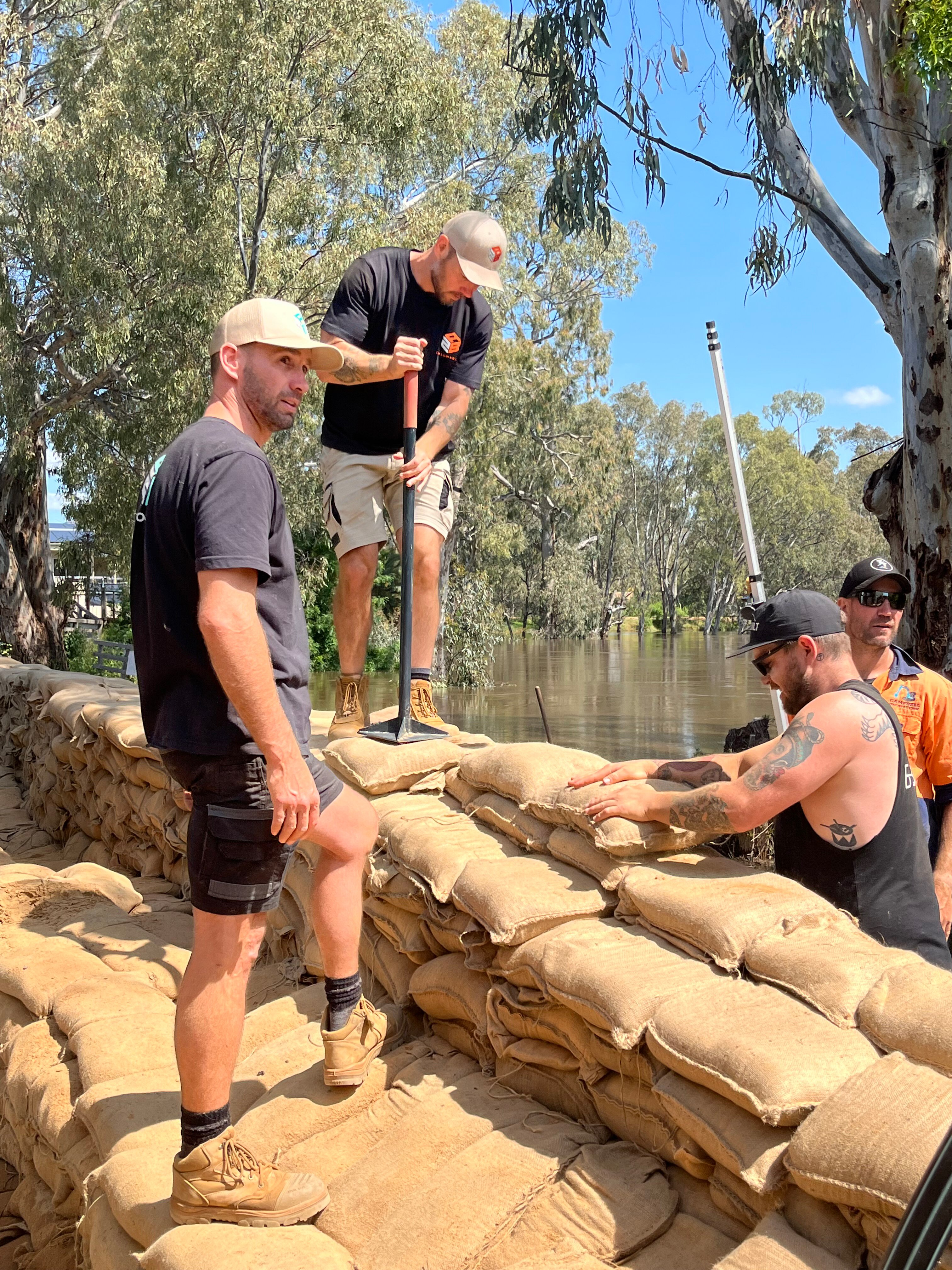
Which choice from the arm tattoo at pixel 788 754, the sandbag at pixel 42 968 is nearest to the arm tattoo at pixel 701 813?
the arm tattoo at pixel 788 754

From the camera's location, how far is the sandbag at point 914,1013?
190 cm

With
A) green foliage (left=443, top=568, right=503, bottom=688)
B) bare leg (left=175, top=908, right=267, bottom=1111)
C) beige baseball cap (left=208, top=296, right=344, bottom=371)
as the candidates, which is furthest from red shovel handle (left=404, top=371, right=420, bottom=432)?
green foliage (left=443, top=568, right=503, bottom=688)

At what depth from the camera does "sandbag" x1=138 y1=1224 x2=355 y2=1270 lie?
2.17 meters

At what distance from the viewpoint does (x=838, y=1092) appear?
1.88 meters

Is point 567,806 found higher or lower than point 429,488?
lower

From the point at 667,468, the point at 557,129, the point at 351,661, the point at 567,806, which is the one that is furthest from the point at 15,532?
the point at 667,468

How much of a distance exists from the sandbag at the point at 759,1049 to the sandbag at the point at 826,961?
0.03 m

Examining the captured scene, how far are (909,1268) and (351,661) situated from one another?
3558mm

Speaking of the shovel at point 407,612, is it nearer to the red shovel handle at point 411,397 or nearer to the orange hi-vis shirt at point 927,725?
the red shovel handle at point 411,397

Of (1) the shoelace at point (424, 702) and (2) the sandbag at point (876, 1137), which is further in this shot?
(1) the shoelace at point (424, 702)

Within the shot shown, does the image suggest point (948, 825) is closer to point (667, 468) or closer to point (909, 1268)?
point (909, 1268)

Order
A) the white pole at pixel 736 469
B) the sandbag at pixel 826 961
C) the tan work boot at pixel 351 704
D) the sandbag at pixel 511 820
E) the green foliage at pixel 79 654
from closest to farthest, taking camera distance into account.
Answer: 1. the sandbag at pixel 826 961
2. the sandbag at pixel 511 820
3. the tan work boot at pixel 351 704
4. the white pole at pixel 736 469
5. the green foliage at pixel 79 654

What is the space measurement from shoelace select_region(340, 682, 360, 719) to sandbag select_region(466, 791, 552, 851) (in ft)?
3.18

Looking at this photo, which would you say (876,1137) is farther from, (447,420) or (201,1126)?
(447,420)
